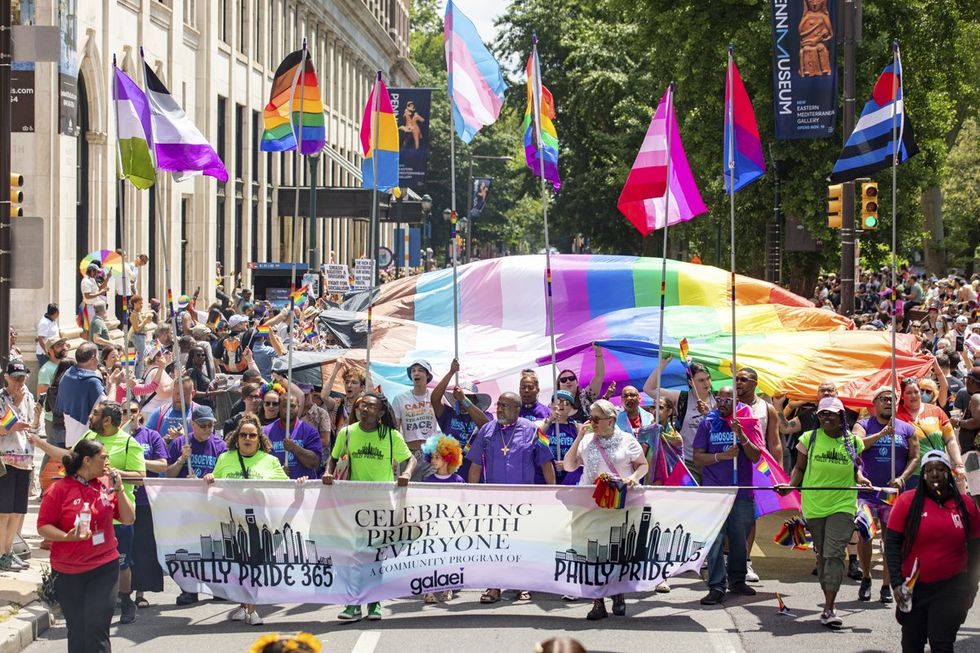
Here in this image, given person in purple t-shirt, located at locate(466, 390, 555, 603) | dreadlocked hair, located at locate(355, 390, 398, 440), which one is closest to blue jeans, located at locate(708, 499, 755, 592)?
person in purple t-shirt, located at locate(466, 390, 555, 603)

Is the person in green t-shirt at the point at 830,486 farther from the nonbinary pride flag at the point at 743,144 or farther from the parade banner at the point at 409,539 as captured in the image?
the nonbinary pride flag at the point at 743,144

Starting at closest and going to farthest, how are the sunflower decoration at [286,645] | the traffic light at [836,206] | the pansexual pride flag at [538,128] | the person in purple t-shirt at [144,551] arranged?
the sunflower decoration at [286,645] → the person in purple t-shirt at [144,551] → the pansexual pride flag at [538,128] → the traffic light at [836,206]

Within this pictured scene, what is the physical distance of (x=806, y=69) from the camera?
2016 centimetres

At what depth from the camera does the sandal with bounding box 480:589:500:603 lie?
35.0 feet

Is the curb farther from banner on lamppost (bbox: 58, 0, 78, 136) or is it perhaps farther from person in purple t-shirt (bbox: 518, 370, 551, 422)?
banner on lamppost (bbox: 58, 0, 78, 136)

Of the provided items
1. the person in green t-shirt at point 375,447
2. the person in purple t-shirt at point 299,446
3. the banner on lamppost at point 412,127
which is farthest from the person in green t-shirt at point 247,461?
the banner on lamppost at point 412,127

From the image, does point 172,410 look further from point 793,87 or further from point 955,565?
point 793,87

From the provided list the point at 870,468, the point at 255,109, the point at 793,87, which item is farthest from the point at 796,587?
the point at 255,109

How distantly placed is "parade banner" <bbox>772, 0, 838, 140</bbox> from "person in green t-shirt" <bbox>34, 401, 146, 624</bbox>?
12899 mm

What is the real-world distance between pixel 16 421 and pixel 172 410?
4.37ft

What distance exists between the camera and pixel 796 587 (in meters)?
11.4

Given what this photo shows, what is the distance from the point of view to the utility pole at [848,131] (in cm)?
1950

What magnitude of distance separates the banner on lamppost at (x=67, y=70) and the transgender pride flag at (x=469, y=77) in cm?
951

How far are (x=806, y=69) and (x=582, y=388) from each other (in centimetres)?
729
